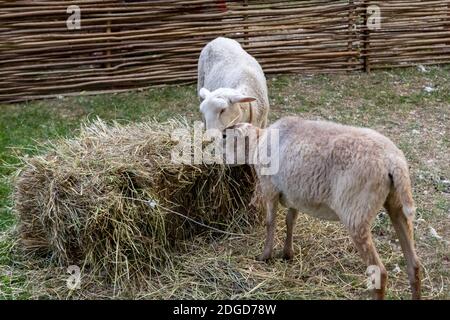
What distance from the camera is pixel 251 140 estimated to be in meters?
4.40

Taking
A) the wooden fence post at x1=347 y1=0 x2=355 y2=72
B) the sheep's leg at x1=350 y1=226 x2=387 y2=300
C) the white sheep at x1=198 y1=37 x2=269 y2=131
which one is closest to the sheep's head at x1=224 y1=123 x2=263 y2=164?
the white sheep at x1=198 y1=37 x2=269 y2=131

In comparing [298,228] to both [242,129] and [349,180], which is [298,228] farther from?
[349,180]

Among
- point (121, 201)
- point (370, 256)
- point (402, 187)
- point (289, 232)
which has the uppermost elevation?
point (402, 187)

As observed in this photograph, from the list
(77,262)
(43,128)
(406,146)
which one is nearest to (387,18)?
(406,146)

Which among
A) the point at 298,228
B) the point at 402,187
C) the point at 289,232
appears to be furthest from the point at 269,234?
the point at 402,187

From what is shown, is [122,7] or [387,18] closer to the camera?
[122,7]

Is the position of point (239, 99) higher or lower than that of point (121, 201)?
higher

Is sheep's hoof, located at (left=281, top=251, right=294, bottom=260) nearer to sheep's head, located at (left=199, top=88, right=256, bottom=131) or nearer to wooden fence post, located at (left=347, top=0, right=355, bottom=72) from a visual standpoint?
sheep's head, located at (left=199, top=88, right=256, bottom=131)

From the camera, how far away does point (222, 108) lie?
4.89 m

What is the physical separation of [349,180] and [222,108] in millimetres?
1514
